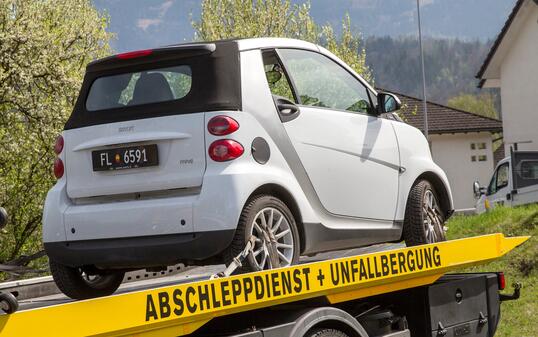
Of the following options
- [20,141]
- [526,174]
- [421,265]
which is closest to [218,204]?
[421,265]

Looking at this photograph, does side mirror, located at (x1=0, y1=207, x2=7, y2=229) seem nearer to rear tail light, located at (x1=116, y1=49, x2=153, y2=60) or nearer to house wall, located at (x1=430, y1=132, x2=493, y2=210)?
rear tail light, located at (x1=116, y1=49, x2=153, y2=60)

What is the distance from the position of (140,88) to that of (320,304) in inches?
68.0

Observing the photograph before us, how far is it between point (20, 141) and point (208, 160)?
15.1 metres

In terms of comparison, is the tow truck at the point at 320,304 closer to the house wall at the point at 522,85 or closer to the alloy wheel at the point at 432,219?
the alloy wheel at the point at 432,219

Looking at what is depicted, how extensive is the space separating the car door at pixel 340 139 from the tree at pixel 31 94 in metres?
12.7

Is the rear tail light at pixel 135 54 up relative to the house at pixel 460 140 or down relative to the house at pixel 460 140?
up

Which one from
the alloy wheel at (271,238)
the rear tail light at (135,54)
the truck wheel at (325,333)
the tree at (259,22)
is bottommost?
the truck wheel at (325,333)

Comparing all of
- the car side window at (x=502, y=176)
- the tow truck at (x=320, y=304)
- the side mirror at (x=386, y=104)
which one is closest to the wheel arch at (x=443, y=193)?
the tow truck at (x=320, y=304)

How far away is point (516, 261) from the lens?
529 inches

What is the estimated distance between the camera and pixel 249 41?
6.02 m

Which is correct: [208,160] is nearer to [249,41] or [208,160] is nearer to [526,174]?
[249,41]

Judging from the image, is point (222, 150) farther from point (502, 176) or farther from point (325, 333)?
point (502, 176)

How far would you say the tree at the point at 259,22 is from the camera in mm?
34844

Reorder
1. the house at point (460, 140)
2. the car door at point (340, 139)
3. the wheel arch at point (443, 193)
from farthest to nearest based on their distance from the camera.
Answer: the house at point (460, 140), the wheel arch at point (443, 193), the car door at point (340, 139)
